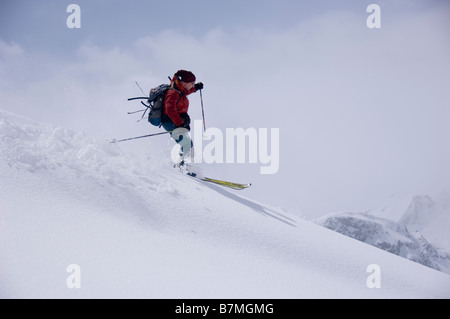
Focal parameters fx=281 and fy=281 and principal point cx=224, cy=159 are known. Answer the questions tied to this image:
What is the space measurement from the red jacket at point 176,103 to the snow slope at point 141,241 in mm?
1838

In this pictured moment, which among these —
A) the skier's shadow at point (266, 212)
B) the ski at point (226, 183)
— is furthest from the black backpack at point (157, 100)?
the skier's shadow at point (266, 212)

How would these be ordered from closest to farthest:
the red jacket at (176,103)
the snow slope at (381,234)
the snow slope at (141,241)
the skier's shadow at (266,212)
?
the snow slope at (141,241)
the skier's shadow at (266,212)
the red jacket at (176,103)
the snow slope at (381,234)

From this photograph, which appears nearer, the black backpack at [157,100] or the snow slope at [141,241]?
the snow slope at [141,241]

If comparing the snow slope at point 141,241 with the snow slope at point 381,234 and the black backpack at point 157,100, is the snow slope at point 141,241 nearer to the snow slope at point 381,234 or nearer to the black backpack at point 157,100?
the black backpack at point 157,100

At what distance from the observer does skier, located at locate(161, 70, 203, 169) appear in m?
8.02

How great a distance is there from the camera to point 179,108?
828cm

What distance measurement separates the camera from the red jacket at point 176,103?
799 centimetres

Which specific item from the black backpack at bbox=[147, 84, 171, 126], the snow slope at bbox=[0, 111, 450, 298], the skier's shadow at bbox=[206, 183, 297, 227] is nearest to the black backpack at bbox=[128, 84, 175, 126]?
the black backpack at bbox=[147, 84, 171, 126]

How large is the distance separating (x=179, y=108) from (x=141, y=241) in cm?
490

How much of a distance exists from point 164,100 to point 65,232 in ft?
16.5

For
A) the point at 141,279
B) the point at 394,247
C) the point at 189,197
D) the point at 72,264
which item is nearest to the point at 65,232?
the point at 72,264

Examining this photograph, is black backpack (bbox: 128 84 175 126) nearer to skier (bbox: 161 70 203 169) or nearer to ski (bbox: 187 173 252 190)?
skier (bbox: 161 70 203 169)

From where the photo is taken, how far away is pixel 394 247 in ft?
551

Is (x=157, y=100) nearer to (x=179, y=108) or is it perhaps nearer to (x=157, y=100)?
(x=157, y=100)
